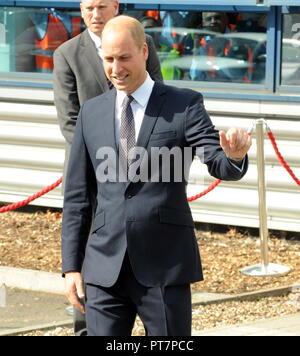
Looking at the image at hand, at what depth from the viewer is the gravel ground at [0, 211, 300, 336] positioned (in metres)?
6.48

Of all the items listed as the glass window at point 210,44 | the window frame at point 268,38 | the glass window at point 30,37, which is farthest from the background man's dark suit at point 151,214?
the glass window at point 30,37

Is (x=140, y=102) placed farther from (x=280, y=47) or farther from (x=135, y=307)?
(x=280, y=47)

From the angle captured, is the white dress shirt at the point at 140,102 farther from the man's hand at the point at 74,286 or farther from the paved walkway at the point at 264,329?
the paved walkway at the point at 264,329

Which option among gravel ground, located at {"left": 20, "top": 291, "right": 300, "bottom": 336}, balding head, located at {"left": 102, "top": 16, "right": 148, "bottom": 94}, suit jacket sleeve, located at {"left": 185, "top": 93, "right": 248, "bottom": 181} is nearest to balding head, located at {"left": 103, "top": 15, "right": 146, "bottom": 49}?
balding head, located at {"left": 102, "top": 16, "right": 148, "bottom": 94}

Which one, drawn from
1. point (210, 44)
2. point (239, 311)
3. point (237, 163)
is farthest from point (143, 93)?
point (210, 44)

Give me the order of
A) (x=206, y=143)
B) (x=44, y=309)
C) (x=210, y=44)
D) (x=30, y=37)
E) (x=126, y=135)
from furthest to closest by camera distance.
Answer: (x=30, y=37) → (x=210, y=44) → (x=44, y=309) → (x=126, y=135) → (x=206, y=143)

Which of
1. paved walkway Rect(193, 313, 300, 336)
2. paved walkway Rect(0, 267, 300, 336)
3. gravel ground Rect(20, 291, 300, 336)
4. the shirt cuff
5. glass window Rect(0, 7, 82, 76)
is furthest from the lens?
glass window Rect(0, 7, 82, 76)

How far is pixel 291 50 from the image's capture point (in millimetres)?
8148

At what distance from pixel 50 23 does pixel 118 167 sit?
5695 mm

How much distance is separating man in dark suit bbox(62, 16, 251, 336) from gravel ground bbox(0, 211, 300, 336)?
2305 millimetres

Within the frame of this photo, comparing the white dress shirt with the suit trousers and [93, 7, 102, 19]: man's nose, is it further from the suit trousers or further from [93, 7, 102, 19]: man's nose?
[93, 7, 102, 19]: man's nose

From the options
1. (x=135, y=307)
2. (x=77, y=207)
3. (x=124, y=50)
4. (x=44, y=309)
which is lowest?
(x=44, y=309)

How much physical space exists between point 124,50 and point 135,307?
3.31ft

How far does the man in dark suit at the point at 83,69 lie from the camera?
5.53 metres
